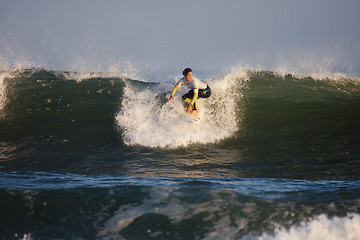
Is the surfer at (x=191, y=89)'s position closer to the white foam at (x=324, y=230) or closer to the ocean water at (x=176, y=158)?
the ocean water at (x=176, y=158)

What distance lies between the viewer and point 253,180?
5.30m

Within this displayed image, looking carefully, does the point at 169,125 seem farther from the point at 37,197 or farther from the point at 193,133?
the point at 37,197

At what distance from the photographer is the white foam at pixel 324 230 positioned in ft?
9.43

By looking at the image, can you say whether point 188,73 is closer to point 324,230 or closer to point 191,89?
point 191,89

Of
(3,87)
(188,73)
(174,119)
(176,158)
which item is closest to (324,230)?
(176,158)

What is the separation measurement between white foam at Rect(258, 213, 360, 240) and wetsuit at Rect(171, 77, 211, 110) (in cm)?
542

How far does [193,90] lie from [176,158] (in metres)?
2.23

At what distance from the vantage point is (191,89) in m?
8.34

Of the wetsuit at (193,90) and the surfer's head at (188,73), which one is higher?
the surfer's head at (188,73)

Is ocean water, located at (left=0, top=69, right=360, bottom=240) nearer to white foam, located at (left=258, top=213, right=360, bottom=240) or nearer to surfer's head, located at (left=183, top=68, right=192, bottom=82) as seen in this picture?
white foam, located at (left=258, top=213, right=360, bottom=240)

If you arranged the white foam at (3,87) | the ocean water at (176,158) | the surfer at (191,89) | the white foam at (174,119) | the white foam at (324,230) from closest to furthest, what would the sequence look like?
the white foam at (324,230) < the ocean water at (176,158) < the white foam at (174,119) < the surfer at (191,89) < the white foam at (3,87)

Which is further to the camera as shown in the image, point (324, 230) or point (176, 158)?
point (176, 158)

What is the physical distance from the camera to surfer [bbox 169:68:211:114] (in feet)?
26.5

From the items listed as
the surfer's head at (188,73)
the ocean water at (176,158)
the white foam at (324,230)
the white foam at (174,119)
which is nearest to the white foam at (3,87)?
the ocean water at (176,158)
